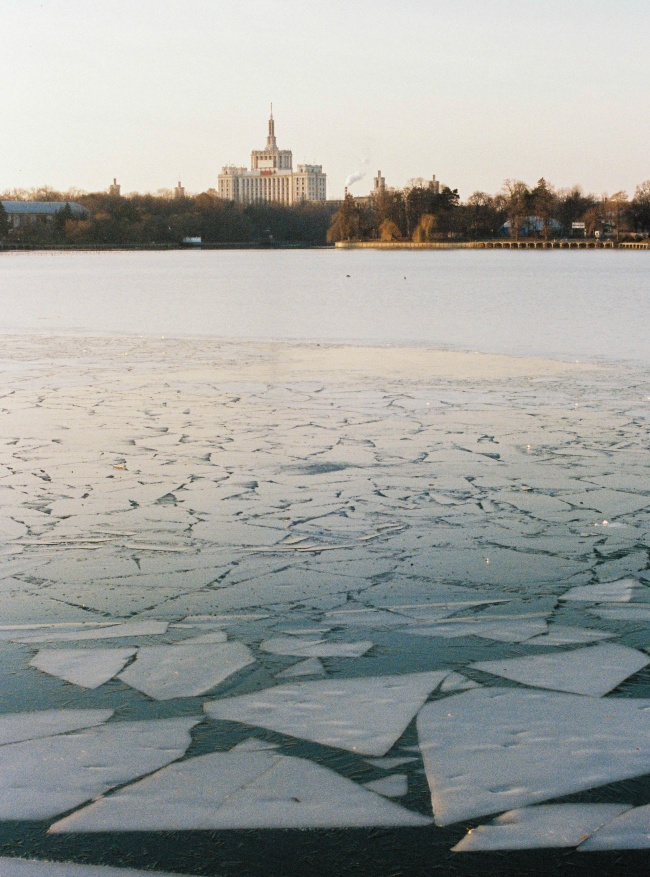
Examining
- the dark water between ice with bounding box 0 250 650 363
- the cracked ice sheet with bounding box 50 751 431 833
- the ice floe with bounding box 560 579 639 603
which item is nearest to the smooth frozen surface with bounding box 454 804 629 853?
the cracked ice sheet with bounding box 50 751 431 833

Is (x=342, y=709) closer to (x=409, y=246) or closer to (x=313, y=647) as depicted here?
(x=313, y=647)

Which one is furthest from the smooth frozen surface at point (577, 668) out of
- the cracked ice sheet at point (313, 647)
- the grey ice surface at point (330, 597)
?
the cracked ice sheet at point (313, 647)

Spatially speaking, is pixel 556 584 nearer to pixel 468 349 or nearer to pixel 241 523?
pixel 241 523

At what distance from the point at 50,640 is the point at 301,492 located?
2.35 metres

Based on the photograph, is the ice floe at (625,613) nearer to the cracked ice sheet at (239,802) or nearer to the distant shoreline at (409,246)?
the cracked ice sheet at (239,802)

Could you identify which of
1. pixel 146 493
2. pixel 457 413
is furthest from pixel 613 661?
pixel 457 413

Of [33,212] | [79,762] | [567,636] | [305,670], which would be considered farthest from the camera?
[33,212]

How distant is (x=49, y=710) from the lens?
3344 millimetres

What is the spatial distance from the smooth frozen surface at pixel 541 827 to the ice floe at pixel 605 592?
5.41 feet

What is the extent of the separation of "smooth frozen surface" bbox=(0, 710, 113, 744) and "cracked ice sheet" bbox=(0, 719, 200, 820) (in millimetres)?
42

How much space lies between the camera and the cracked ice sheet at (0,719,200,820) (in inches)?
110

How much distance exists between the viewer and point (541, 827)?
2.66m

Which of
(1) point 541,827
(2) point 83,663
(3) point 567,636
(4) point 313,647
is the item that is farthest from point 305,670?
(1) point 541,827

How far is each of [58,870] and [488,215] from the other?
492ft
